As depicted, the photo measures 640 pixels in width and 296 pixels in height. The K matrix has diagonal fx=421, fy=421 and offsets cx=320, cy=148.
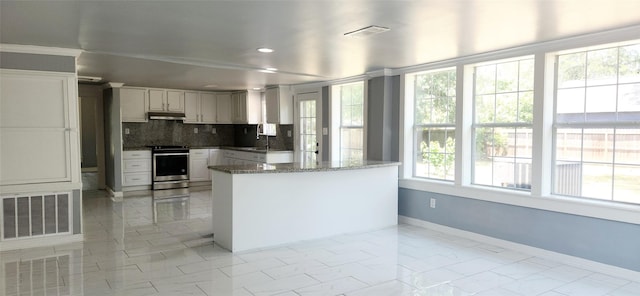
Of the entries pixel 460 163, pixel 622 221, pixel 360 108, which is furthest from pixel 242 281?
pixel 360 108

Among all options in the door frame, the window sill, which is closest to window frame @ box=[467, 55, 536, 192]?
the window sill

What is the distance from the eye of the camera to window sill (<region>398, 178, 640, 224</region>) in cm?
357

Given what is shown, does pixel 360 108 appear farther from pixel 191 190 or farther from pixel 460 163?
pixel 191 190

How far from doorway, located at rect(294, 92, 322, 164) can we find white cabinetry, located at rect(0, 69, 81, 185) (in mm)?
3675

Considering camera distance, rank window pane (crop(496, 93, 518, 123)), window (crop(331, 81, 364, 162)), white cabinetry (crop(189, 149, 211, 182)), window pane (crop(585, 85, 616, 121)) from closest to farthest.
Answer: window pane (crop(585, 85, 616, 121)) → window pane (crop(496, 93, 518, 123)) → window (crop(331, 81, 364, 162)) → white cabinetry (crop(189, 149, 211, 182))

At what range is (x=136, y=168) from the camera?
8.14m

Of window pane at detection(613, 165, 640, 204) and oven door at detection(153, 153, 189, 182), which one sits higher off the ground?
window pane at detection(613, 165, 640, 204)

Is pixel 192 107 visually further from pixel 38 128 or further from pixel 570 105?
pixel 570 105

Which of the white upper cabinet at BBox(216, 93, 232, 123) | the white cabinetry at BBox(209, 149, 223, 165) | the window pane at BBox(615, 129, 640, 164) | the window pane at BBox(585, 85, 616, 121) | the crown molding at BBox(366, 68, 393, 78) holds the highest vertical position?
the crown molding at BBox(366, 68, 393, 78)

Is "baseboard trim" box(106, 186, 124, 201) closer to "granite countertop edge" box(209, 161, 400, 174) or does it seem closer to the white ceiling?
the white ceiling

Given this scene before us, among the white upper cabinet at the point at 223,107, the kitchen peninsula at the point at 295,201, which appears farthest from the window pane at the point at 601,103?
the white upper cabinet at the point at 223,107

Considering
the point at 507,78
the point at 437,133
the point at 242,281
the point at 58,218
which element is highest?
the point at 507,78

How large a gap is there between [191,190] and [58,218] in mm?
4017

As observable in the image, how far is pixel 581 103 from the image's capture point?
12.8ft
